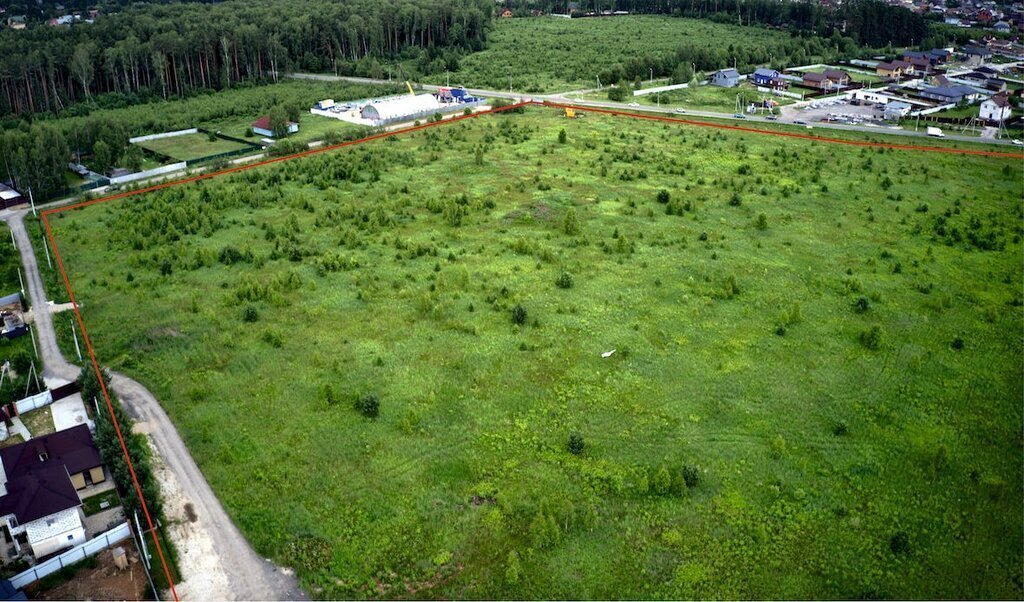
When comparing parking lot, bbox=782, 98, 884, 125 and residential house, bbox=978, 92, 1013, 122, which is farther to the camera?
parking lot, bbox=782, 98, 884, 125

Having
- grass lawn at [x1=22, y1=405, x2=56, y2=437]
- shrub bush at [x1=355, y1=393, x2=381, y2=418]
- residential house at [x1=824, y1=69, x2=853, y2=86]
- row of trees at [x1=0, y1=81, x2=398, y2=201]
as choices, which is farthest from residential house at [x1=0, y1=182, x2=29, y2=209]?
residential house at [x1=824, y1=69, x2=853, y2=86]

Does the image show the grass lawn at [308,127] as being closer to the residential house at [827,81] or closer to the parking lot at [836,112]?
the parking lot at [836,112]

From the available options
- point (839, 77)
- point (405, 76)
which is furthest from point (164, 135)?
point (839, 77)

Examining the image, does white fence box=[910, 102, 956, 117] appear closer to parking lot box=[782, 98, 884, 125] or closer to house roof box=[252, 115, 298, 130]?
parking lot box=[782, 98, 884, 125]

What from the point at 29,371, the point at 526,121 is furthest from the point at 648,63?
the point at 29,371

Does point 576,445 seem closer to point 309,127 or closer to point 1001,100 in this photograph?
point 309,127

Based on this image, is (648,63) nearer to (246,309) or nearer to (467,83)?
(467,83)
